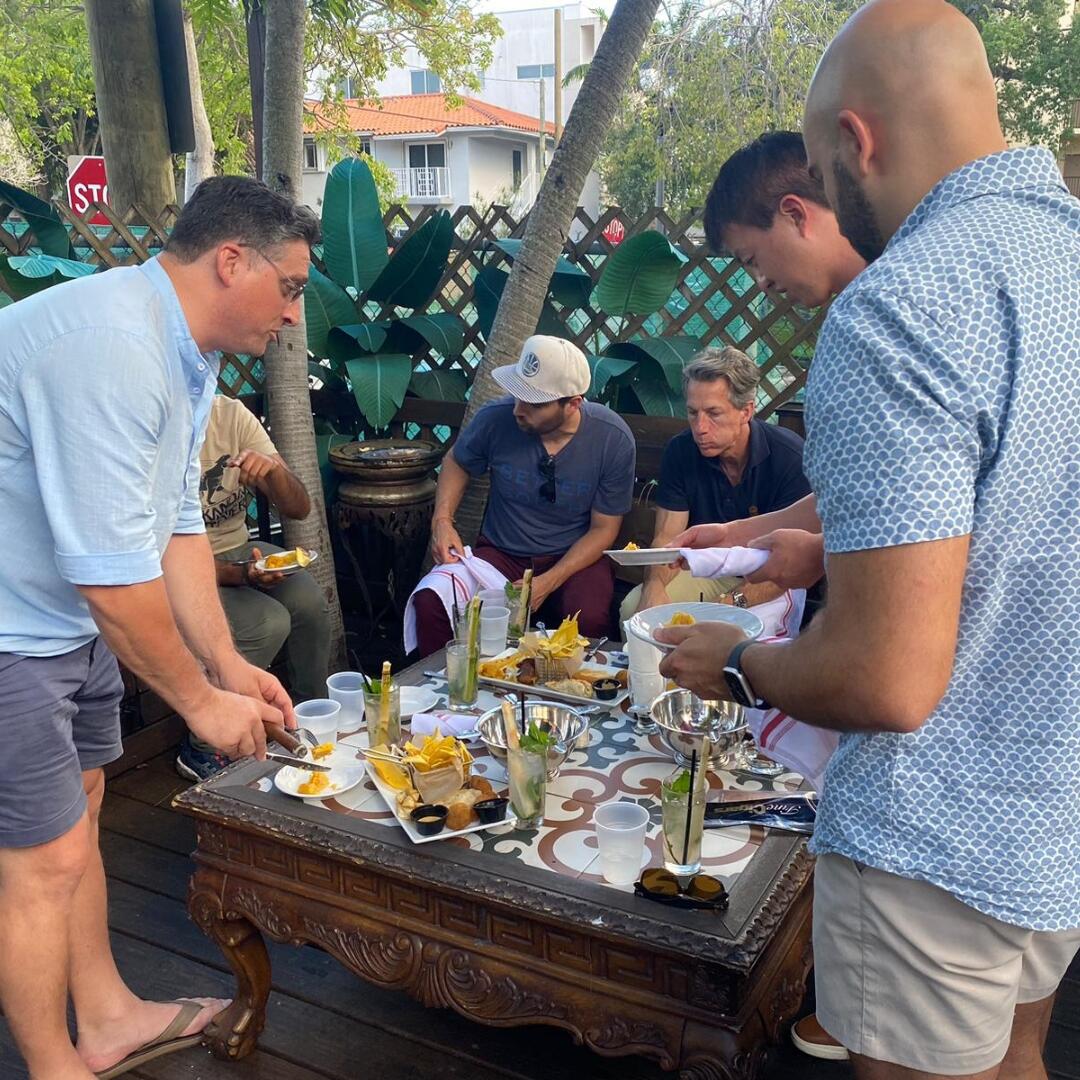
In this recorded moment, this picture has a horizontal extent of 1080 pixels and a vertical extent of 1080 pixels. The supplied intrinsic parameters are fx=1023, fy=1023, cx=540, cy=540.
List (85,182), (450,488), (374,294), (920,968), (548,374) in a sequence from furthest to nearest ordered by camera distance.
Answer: (85,182) < (374,294) < (450,488) < (548,374) < (920,968)

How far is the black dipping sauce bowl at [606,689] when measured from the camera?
2.67 m

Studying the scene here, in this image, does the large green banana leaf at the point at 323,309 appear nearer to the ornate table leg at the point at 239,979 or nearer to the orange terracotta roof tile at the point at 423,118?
the ornate table leg at the point at 239,979

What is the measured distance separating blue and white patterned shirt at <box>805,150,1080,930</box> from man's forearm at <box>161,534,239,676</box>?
156 cm

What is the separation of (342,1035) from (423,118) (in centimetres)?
3820

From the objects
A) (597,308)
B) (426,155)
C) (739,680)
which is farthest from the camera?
(426,155)

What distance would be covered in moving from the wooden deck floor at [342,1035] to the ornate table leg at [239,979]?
40mm

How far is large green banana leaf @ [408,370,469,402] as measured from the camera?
17.2ft

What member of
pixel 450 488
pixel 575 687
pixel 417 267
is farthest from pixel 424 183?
pixel 575 687

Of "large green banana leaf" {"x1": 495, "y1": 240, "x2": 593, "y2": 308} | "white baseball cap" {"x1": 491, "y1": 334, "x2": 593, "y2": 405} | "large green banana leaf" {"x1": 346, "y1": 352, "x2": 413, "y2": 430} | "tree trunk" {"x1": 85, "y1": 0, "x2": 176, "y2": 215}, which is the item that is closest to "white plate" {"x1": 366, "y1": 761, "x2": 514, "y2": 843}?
"white baseball cap" {"x1": 491, "y1": 334, "x2": 593, "y2": 405}

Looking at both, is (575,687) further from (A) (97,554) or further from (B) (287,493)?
(B) (287,493)

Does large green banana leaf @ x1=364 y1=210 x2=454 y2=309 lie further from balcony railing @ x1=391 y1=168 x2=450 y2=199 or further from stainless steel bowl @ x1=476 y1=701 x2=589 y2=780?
balcony railing @ x1=391 y1=168 x2=450 y2=199

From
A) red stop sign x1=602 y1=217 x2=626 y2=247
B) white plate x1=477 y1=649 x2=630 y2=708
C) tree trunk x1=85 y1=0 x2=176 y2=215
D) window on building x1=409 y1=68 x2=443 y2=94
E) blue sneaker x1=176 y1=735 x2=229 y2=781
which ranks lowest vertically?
blue sneaker x1=176 y1=735 x2=229 y2=781

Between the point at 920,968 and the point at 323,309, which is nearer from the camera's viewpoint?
the point at 920,968

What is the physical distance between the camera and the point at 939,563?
40.4 inches
